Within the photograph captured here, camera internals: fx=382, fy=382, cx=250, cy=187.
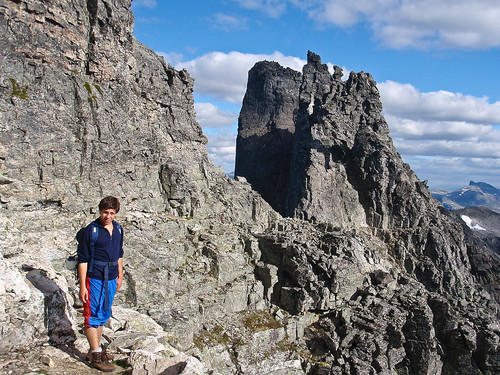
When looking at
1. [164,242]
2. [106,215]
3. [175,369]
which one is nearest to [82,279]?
[106,215]

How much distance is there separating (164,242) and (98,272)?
67.6ft

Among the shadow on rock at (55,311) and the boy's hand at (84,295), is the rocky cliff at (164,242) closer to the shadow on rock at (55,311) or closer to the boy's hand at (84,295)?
the shadow on rock at (55,311)

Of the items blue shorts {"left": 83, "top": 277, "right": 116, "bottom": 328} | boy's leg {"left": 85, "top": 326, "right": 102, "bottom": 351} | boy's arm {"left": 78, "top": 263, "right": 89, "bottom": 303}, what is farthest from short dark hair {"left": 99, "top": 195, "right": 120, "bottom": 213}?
boy's leg {"left": 85, "top": 326, "right": 102, "bottom": 351}

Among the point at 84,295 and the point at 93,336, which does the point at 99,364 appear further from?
the point at 84,295

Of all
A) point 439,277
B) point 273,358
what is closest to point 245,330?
point 273,358

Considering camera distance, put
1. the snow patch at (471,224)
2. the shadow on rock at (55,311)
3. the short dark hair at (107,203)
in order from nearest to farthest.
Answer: the short dark hair at (107,203), the shadow on rock at (55,311), the snow patch at (471,224)

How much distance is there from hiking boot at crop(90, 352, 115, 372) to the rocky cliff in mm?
736

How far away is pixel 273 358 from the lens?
93.5 feet

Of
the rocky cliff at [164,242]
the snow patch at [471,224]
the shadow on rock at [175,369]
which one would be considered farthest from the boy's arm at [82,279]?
the snow patch at [471,224]

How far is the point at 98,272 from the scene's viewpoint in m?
10.4

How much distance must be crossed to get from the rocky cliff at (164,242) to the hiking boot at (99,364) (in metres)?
0.74

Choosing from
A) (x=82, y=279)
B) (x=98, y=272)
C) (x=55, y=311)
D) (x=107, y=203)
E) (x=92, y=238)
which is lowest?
(x=55, y=311)

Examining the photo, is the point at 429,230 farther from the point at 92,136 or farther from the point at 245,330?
the point at 92,136

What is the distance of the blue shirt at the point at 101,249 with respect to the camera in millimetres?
10180
